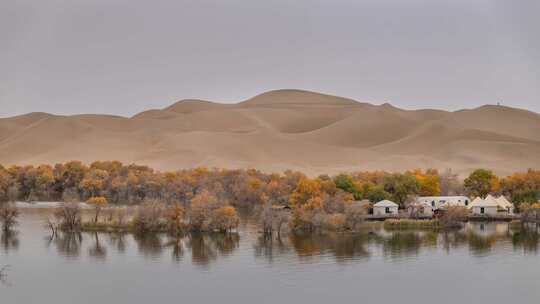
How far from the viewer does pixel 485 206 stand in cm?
4522

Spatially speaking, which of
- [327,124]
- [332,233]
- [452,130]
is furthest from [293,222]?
[327,124]

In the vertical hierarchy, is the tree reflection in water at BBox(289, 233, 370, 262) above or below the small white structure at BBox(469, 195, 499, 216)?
below

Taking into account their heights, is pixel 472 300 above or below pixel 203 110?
below

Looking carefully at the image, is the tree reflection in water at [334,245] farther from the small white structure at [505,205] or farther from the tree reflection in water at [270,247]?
the small white structure at [505,205]

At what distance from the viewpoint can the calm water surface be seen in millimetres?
24719

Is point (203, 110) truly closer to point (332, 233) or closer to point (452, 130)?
point (452, 130)

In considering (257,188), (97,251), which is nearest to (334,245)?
(97,251)

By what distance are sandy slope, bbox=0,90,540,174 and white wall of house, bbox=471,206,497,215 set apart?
4794 centimetres

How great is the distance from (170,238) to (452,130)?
93995 mm

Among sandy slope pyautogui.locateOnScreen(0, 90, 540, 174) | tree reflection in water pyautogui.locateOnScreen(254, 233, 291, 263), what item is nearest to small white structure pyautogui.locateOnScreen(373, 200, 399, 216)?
tree reflection in water pyautogui.locateOnScreen(254, 233, 291, 263)

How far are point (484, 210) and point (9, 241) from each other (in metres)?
22.8

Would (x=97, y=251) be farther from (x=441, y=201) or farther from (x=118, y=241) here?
(x=441, y=201)

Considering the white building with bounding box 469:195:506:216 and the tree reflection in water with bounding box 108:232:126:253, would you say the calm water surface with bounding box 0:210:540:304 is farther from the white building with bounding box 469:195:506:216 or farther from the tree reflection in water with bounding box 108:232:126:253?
the white building with bounding box 469:195:506:216

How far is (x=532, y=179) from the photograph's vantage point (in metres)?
50.4
